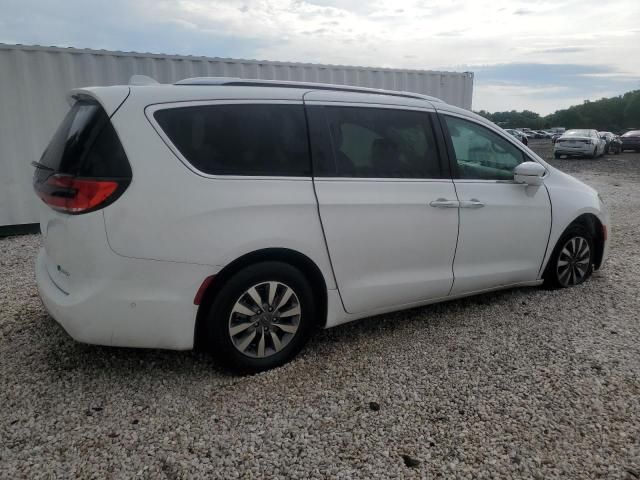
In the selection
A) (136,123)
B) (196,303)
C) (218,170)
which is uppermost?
(136,123)

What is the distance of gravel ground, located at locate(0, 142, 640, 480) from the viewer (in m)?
2.30

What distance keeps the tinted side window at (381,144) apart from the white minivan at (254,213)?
0.01 m

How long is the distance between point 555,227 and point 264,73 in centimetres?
572

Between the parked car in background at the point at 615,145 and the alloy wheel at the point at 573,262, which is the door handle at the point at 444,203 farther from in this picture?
the parked car in background at the point at 615,145

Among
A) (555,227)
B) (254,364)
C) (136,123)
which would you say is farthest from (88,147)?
(555,227)

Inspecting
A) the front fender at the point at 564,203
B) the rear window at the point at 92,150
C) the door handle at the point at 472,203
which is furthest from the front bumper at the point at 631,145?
the rear window at the point at 92,150

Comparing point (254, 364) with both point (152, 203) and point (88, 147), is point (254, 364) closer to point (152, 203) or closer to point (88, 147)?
point (152, 203)

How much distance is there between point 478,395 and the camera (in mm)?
2848

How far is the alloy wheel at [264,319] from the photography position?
9.42 ft

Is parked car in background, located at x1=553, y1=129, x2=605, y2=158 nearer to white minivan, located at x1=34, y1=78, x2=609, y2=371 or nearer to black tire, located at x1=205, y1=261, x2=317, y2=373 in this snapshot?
white minivan, located at x1=34, y1=78, x2=609, y2=371

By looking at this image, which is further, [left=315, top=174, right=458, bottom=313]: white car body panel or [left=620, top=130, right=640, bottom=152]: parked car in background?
[left=620, top=130, right=640, bottom=152]: parked car in background

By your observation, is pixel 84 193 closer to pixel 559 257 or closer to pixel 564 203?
pixel 564 203

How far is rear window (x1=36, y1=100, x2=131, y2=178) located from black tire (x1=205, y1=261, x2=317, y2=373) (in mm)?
840

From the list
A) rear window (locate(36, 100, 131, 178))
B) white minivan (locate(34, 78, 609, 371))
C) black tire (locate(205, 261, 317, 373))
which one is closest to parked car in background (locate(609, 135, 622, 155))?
white minivan (locate(34, 78, 609, 371))
